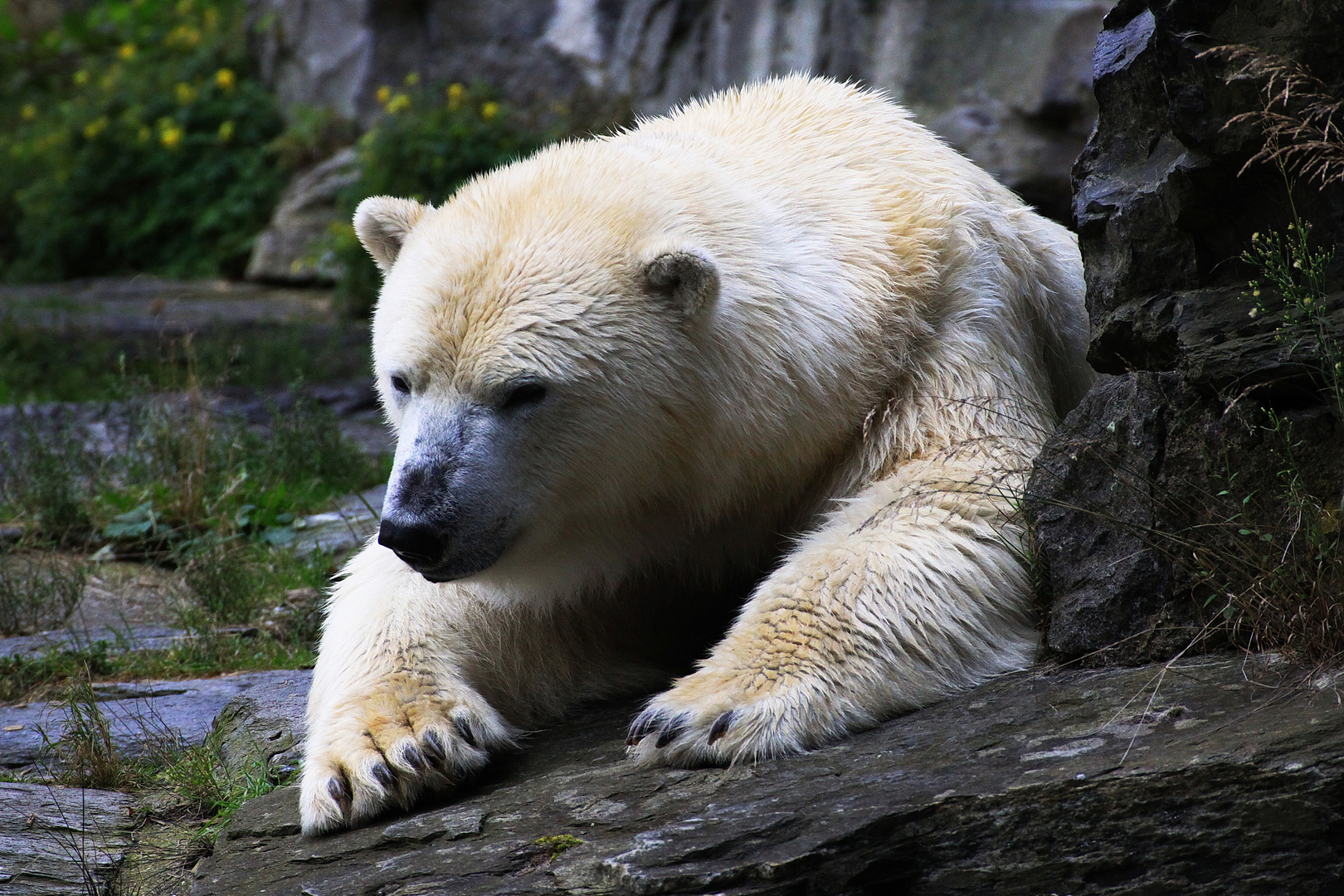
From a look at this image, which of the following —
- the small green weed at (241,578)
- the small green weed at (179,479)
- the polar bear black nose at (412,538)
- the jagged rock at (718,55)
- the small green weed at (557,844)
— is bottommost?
the small green weed at (557,844)

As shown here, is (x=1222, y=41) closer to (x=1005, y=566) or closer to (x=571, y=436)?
(x=1005, y=566)

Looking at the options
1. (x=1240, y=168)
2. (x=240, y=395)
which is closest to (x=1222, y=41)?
(x=1240, y=168)

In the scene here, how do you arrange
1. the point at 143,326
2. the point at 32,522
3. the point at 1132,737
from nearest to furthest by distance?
the point at 1132,737 < the point at 32,522 < the point at 143,326

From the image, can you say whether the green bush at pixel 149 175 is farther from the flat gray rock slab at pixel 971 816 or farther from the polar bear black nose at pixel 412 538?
the flat gray rock slab at pixel 971 816

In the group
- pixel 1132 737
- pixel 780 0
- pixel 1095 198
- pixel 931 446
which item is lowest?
pixel 1132 737

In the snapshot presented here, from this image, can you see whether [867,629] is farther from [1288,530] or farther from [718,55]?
[718,55]

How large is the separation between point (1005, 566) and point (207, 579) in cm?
288

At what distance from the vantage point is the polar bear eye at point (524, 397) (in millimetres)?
2791

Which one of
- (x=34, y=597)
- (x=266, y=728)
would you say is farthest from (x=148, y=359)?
(x=266, y=728)

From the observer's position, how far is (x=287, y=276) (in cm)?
1161

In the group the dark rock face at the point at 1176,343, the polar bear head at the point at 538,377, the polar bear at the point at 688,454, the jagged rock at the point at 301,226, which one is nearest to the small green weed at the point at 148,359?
the jagged rock at the point at 301,226

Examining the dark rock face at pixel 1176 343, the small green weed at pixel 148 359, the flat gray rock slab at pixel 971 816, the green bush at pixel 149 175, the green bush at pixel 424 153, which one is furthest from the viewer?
the green bush at pixel 149 175

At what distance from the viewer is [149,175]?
12.6 metres

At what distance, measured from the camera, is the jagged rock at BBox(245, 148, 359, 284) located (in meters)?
11.4
